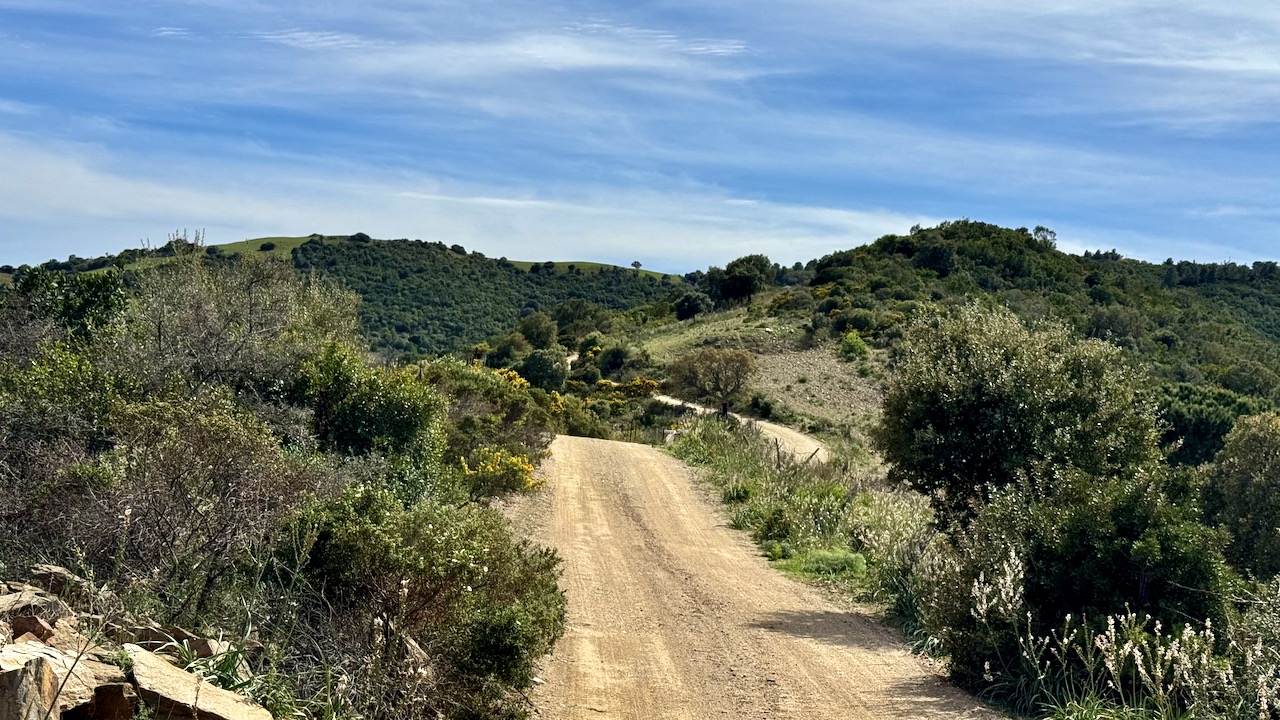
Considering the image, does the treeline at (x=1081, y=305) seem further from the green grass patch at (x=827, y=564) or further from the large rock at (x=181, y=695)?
the large rock at (x=181, y=695)

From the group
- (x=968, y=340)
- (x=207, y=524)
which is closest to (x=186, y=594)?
(x=207, y=524)

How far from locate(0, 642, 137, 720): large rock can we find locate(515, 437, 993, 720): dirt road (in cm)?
409

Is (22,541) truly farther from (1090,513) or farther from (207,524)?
(1090,513)

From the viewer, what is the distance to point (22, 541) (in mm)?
7242

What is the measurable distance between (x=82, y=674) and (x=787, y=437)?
33555 mm

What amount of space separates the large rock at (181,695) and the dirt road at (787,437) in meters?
24.7

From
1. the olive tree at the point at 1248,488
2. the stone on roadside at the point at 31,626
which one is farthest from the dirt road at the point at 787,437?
the stone on roadside at the point at 31,626

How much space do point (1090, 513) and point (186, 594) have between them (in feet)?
24.6

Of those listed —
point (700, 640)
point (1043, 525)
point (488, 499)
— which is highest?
point (1043, 525)

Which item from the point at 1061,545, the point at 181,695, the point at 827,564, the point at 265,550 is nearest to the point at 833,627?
the point at 1061,545

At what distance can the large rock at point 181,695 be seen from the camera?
5.07 m

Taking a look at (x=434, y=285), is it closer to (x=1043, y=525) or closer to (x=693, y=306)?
(x=693, y=306)

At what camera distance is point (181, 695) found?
17.0 ft

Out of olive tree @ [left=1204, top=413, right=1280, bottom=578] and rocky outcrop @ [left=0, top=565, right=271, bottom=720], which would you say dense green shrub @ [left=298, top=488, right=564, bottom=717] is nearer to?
rocky outcrop @ [left=0, top=565, right=271, bottom=720]
